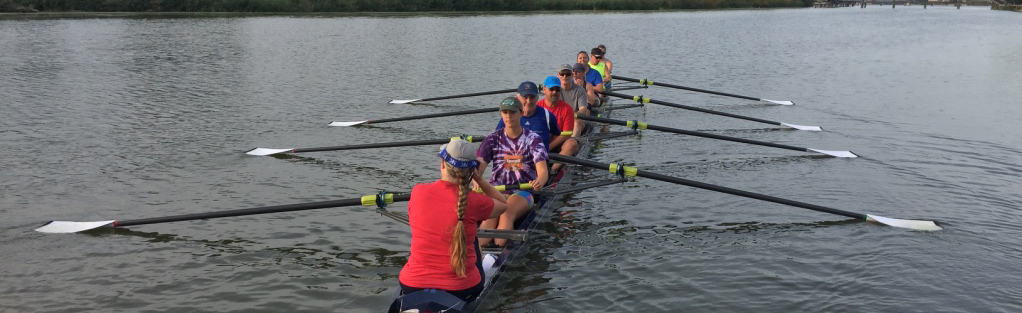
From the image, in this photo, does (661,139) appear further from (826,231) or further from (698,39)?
(698,39)

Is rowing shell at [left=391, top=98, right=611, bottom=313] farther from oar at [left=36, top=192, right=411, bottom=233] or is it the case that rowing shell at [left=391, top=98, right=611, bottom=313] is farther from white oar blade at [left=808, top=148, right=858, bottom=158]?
white oar blade at [left=808, top=148, right=858, bottom=158]

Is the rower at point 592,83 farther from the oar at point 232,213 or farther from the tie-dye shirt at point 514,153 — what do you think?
the oar at point 232,213

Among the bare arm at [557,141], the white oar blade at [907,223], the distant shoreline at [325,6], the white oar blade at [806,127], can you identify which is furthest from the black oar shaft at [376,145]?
the distant shoreline at [325,6]

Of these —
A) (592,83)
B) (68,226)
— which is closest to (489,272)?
(68,226)

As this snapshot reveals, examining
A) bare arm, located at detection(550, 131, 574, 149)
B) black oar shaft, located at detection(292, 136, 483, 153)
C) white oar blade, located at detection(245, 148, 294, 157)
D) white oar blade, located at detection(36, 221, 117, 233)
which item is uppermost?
bare arm, located at detection(550, 131, 574, 149)

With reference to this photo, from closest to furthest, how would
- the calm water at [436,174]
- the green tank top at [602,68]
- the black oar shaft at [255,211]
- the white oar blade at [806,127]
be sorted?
the calm water at [436,174] < the black oar shaft at [255,211] < the white oar blade at [806,127] < the green tank top at [602,68]

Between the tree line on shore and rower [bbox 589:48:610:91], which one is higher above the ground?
the tree line on shore

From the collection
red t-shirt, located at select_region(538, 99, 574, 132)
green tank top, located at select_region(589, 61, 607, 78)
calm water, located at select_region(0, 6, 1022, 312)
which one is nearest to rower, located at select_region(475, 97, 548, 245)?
calm water, located at select_region(0, 6, 1022, 312)

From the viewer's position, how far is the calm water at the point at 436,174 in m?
7.93

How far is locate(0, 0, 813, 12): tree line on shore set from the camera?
171 ft

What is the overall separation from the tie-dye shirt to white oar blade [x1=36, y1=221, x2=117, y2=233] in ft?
14.9

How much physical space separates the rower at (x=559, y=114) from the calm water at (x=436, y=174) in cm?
83

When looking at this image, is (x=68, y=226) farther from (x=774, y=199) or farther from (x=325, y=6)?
(x=325, y=6)

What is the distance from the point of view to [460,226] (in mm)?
5758
